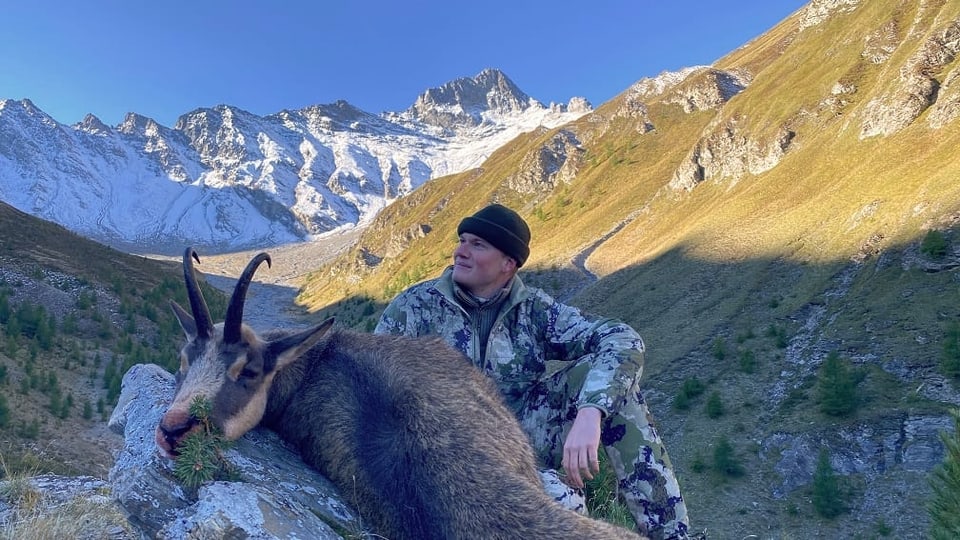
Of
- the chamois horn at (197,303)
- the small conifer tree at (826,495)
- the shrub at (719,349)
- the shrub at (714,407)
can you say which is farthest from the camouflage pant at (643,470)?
the shrub at (719,349)

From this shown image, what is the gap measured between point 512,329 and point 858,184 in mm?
46361

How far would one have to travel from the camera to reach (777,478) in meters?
25.1

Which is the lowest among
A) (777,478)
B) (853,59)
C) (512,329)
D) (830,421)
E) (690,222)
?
(777,478)

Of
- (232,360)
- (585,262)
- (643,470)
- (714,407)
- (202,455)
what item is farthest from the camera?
(585,262)

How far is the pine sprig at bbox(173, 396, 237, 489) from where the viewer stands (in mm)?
4570

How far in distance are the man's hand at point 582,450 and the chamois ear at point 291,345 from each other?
2.71 m

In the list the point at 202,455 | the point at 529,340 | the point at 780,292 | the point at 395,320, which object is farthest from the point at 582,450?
the point at 780,292

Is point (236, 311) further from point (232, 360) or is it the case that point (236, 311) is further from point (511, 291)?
point (511, 291)

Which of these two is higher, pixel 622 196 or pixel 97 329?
pixel 622 196

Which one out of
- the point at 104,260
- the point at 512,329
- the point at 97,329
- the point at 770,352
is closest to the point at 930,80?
the point at 770,352

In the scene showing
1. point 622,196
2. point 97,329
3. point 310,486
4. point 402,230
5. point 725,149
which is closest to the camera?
point 310,486

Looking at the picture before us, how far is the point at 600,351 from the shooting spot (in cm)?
677

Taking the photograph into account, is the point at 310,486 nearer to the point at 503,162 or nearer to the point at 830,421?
the point at 830,421

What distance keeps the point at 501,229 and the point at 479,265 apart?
547 mm
